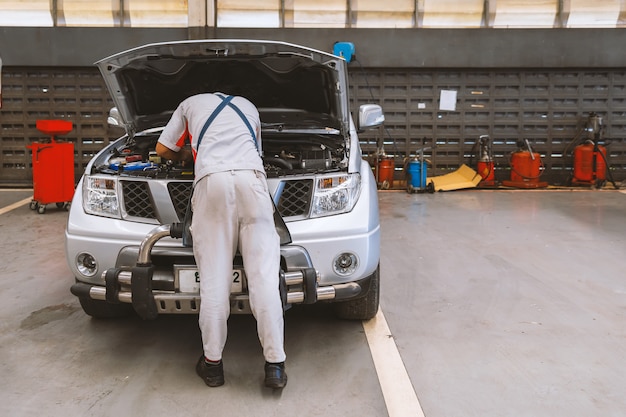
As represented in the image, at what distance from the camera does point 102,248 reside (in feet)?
10.2

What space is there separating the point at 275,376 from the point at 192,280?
0.61 metres

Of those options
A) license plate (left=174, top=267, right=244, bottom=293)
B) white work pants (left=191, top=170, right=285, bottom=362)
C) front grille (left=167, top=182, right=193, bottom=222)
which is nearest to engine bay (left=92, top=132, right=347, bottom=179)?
front grille (left=167, top=182, right=193, bottom=222)

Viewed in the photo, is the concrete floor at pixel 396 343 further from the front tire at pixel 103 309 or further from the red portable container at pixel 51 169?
the red portable container at pixel 51 169

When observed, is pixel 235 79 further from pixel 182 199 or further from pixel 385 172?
pixel 385 172

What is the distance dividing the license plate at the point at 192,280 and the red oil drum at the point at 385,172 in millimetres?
7788

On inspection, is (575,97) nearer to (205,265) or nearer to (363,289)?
(363,289)

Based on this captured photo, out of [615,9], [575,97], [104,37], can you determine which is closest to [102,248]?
[104,37]

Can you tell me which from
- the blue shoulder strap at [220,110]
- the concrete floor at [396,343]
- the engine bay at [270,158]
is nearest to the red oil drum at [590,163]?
the concrete floor at [396,343]

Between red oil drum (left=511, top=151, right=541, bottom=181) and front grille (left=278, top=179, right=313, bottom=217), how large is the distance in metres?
8.17

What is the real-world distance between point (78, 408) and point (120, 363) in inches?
20.3

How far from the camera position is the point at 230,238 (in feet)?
9.21

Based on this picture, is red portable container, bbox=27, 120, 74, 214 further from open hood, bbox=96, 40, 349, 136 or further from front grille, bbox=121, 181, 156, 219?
front grille, bbox=121, 181, 156, 219

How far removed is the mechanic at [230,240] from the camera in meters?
2.78

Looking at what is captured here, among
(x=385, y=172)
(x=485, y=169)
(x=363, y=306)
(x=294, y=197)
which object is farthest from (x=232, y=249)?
(x=485, y=169)
